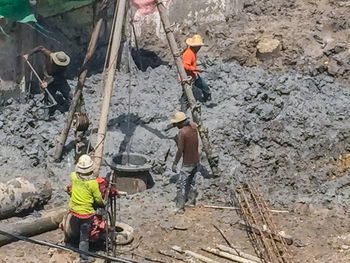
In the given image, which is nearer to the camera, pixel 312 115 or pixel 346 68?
pixel 312 115

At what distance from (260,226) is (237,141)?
255 centimetres

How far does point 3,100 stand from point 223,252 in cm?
609

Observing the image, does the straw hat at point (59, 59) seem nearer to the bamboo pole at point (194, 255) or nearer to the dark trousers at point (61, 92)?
the dark trousers at point (61, 92)

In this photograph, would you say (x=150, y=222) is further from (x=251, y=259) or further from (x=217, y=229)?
(x=251, y=259)

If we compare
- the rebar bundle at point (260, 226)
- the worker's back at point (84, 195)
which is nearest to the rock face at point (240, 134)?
the rebar bundle at point (260, 226)

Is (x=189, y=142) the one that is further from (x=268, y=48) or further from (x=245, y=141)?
(x=268, y=48)

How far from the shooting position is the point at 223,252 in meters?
9.61

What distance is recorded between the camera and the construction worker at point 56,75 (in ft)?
42.0

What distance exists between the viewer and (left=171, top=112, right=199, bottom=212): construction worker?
35.1ft

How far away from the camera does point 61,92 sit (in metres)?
13.3

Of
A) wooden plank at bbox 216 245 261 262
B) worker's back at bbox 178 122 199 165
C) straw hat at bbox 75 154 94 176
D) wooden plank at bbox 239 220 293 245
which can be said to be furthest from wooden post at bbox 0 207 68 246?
wooden plank at bbox 239 220 293 245

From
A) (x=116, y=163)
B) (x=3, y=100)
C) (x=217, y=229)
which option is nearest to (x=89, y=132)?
(x=116, y=163)

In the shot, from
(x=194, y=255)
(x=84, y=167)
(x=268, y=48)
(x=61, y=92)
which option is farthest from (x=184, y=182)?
(x=268, y=48)

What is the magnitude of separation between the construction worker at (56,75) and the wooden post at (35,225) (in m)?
3.36
